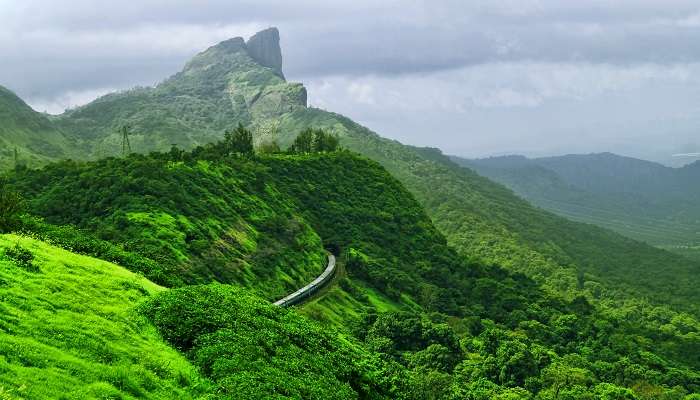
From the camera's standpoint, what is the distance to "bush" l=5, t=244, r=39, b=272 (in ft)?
130

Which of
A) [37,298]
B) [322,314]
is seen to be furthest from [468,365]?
[37,298]

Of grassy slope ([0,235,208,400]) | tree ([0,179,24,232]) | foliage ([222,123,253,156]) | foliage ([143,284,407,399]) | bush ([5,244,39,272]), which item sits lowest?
foliage ([143,284,407,399])

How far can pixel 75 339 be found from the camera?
33219mm

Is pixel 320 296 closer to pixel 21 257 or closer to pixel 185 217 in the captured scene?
pixel 185 217

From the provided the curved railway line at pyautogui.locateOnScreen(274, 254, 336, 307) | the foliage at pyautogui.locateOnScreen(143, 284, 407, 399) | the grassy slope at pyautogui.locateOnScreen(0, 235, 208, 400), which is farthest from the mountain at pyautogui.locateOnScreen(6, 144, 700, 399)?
the curved railway line at pyautogui.locateOnScreen(274, 254, 336, 307)

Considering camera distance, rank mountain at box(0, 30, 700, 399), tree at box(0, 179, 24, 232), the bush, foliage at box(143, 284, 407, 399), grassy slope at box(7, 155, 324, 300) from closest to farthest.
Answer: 1. foliage at box(143, 284, 407, 399)
2. the bush
3. mountain at box(0, 30, 700, 399)
4. tree at box(0, 179, 24, 232)
5. grassy slope at box(7, 155, 324, 300)

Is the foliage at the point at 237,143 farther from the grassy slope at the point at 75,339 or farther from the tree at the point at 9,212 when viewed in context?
the grassy slope at the point at 75,339

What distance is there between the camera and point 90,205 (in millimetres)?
100438

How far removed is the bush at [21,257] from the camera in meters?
39.7

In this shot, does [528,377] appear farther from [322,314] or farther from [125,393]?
[125,393]

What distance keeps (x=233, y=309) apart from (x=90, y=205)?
203 feet

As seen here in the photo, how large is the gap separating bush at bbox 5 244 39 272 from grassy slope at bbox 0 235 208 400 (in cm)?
42

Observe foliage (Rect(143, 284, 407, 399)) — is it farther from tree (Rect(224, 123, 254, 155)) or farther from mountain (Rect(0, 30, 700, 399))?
tree (Rect(224, 123, 254, 155))

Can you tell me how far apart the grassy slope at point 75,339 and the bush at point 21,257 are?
425 mm
